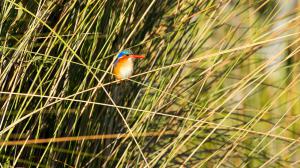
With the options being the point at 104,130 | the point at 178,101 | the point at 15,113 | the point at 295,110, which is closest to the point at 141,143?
the point at 104,130

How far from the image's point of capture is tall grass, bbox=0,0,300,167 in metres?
1.43

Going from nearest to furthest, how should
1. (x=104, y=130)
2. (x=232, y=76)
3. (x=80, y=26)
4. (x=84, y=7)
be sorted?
(x=80, y=26) → (x=84, y=7) → (x=104, y=130) → (x=232, y=76)

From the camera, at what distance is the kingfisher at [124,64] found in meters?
1.48

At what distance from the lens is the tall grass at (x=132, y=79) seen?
4.69 feet

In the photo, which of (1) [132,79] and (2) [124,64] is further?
(1) [132,79]

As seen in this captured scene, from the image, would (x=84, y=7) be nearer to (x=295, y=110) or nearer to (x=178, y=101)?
(x=178, y=101)

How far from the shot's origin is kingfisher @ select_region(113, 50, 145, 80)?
1.48m

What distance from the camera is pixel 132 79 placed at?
1.60 meters

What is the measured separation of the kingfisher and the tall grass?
1.0 inches

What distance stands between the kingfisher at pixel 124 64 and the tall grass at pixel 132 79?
25 millimetres

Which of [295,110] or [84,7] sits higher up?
[84,7]

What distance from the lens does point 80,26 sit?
140cm

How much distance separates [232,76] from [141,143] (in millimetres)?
352

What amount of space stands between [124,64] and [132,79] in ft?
0.36
